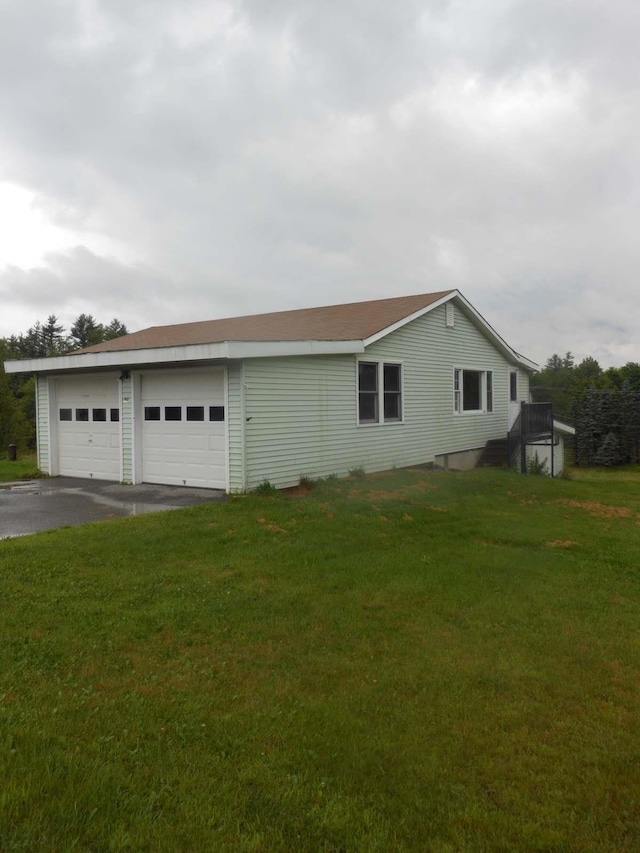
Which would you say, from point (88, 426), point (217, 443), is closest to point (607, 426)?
point (217, 443)

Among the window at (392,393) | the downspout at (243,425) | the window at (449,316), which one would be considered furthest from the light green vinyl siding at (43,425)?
the window at (449,316)

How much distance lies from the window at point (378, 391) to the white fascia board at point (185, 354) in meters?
1.25

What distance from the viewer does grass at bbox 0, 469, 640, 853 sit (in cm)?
265

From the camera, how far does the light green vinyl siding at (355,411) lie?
1151 centimetres

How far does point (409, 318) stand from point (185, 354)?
6924 millimetres

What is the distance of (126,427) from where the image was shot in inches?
507

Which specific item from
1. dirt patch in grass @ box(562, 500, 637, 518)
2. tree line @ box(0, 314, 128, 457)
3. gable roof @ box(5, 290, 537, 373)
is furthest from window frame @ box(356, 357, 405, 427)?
tree line @ box(0, 314, 128, 457)

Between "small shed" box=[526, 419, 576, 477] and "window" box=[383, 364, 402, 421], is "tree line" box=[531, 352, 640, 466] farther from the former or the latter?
"window" box=[383, 364, 402, 421]

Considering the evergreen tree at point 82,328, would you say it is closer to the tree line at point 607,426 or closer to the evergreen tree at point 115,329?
the evergreen tree at point 115,329

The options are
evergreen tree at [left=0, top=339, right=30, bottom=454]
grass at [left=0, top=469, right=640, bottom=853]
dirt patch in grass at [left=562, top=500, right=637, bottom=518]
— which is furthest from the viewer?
evergreen tree at [left=0, top=339, right=30, bottom=454]

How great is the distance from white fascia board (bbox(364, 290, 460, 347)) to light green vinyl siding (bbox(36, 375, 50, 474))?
800 cm

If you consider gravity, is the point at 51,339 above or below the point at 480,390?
above

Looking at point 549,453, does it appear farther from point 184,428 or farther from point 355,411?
point 184,428

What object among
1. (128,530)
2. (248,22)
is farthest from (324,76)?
(128,530)
